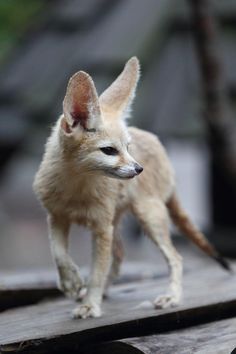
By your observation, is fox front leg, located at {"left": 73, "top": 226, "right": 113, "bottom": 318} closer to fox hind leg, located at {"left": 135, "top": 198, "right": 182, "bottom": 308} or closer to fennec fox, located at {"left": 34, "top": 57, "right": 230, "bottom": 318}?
fennec fox, located at {"left": 34, "top": 57, "right": 230, "bottom": 318}

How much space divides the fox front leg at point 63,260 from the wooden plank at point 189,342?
59 centimetres

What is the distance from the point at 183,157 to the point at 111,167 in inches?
459

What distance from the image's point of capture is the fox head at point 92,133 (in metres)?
4.29

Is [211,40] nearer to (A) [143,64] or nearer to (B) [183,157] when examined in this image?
(A) [143,64]

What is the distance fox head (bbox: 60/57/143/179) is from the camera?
4285 mm

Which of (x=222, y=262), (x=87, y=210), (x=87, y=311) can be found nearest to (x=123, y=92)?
(x=87, y=210)

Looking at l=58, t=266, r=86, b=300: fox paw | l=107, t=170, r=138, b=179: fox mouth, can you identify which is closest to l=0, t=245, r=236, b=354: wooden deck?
l=58, t=266, r=86, b=300: fox paw

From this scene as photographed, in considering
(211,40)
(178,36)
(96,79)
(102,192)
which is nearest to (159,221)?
(102,192)

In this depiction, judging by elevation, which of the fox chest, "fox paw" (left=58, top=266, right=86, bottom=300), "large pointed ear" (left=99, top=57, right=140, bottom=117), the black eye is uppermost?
"large pointed ear" (left=99, top=57, right=140, bottom=117)

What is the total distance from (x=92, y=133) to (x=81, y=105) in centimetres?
14

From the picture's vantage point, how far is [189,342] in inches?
161

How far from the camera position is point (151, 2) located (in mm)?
9414

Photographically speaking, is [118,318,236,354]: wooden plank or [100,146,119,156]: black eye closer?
[118,318,236,354]: wooden plank

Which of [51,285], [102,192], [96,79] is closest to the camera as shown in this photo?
[102,192]
